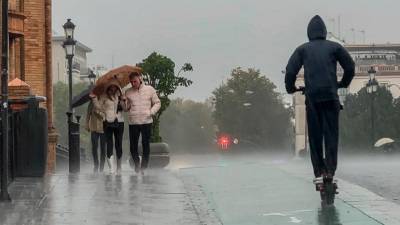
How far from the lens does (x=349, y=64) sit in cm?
932

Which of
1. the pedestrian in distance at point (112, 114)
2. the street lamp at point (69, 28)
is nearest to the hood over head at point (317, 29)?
the pedestrian in distance at point (112, 114)

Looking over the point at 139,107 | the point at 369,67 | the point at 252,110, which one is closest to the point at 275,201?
the point at 139,107

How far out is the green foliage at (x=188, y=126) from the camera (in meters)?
77.1

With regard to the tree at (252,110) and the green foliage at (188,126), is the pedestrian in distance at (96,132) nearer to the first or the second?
the green foliage at (188,126)

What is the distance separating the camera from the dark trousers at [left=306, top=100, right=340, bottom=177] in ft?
30.3

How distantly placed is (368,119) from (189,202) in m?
75.3

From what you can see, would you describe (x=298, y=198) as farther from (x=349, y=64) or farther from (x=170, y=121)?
(x=170, y=121)

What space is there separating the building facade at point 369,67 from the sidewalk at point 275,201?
331 ft

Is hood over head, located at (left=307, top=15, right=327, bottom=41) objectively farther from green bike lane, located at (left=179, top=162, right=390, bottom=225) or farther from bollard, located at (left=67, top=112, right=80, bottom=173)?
bollard, located at (left=67, top=112, right=80, bottom=173)

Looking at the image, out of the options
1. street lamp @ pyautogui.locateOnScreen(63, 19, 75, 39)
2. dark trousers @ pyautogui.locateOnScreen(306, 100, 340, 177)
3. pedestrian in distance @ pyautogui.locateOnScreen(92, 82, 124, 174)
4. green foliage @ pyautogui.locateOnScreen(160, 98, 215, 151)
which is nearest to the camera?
dark trousers @ pyautogui.locateOnScreen(306, 100, 340, 177)

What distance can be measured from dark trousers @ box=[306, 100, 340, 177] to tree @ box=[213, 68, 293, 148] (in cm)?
9162

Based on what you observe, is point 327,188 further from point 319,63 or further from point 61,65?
point 61,65

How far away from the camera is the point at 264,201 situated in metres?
9.96

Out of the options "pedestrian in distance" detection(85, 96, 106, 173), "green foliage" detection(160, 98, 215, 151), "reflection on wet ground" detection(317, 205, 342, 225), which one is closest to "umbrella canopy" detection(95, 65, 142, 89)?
"pedestrian in distance" detection(85, 96, 106, 173)
